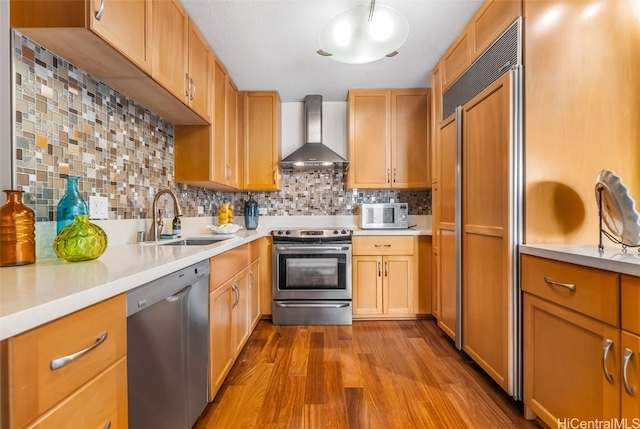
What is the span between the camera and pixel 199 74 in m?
2.00

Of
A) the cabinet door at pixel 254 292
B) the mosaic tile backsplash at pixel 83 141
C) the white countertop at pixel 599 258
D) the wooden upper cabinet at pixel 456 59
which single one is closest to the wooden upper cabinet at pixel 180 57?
the mosaic tile backsplash at pixel 83 141

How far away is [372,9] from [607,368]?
5.79 feet

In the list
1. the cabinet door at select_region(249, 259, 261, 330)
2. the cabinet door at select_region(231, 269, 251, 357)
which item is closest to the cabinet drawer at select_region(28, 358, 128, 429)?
the cabinet door at select_region(231, 269, 251, 357)

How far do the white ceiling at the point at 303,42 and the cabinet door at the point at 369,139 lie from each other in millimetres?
155

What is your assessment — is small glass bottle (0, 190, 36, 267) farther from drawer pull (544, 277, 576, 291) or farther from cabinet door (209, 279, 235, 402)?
drawer pull (544, 277, 576, 291)

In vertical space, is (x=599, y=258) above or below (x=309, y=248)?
above

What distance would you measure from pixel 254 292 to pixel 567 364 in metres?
2.12

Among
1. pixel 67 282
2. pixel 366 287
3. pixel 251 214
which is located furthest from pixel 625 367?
pixel 251 214

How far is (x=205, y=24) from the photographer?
76.5 inches

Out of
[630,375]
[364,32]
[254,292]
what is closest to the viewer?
[630,375]

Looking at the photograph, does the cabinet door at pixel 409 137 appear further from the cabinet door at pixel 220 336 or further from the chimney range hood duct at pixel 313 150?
the cabinet door at pixel 220 336

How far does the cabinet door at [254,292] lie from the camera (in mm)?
2383

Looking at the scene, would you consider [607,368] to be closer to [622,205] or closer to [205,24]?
[622,205]

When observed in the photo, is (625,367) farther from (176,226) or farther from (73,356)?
(176,226)
